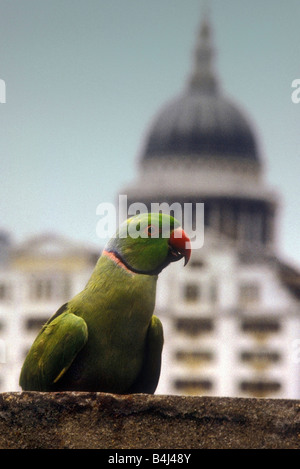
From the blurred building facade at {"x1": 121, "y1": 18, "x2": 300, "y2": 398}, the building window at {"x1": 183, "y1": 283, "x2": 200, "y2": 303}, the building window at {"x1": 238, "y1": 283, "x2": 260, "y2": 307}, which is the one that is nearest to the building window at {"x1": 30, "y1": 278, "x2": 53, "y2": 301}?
the blurred building facade at {"x1": 121, "y1": 18, "x2": 300, "y2": 398}

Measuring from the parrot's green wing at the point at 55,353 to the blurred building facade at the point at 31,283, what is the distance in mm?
87939

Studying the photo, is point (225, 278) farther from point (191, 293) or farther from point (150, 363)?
point (150, 363)

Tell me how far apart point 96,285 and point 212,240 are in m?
87.6

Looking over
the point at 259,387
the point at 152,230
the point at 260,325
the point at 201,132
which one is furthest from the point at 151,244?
the point at 260,325

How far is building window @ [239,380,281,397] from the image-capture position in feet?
321

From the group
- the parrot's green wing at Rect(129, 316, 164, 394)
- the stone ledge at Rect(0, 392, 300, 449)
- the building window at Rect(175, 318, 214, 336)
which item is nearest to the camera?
the stone ledge at Rect(0, 392, 300, 449)

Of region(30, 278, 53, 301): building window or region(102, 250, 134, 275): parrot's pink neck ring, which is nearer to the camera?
region(102, 250, 134, 275): parrot's pink neck ring

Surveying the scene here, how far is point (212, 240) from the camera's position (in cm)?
9381

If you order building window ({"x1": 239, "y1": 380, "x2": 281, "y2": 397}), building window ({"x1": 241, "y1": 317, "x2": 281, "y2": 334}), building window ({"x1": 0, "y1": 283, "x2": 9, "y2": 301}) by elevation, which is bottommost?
building window ({"x1": 239, "y1": 380, "x2": 281, "y2": 397})

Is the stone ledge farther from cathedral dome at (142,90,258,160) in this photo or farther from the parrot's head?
cathedral dome at (142,90,258,160)

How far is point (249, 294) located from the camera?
334 feet

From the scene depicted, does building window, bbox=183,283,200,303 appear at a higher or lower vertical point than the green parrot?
higher

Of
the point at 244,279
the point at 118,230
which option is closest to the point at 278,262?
the point at 244,279

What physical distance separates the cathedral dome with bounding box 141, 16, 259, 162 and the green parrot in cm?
9195
